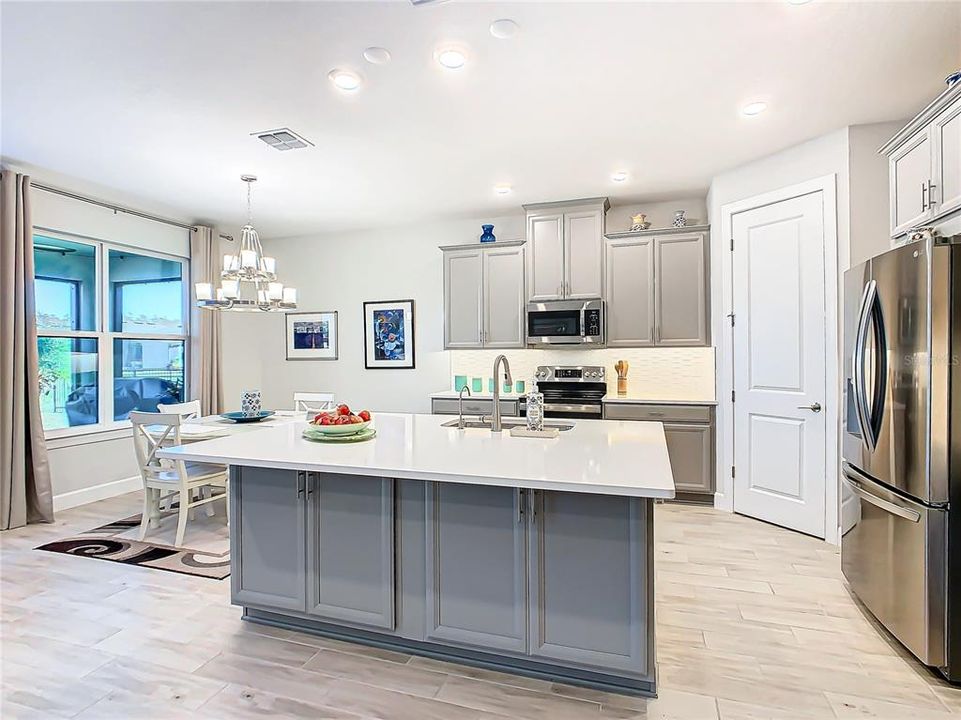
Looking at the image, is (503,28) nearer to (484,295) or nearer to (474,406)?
(484,295)

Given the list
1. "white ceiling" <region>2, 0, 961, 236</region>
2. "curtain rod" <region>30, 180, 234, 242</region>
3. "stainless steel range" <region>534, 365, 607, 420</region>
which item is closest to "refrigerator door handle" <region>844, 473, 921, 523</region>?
"white ceiling" <region>2, 0, 961, 236</region>

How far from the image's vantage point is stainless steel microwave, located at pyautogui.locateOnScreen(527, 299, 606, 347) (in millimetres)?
5020

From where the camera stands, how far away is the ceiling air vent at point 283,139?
3.54 m

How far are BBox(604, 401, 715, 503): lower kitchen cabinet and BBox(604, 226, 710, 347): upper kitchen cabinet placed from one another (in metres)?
0.61

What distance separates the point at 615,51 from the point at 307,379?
5207mm

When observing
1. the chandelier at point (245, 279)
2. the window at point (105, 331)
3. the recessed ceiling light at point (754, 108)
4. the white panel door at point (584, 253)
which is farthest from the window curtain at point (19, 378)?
the recessed ceiling light at point (754, 108)

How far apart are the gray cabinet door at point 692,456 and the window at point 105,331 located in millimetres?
4906

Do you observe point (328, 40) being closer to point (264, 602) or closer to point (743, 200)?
point (264, 602)

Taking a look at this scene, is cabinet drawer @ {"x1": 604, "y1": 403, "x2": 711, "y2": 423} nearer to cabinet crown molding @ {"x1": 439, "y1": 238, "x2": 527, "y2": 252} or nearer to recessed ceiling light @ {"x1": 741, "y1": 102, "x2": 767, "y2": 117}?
cabinet crown molding @ {"x1": 439, "y1": 238, "x2": 527, "y2": 252}

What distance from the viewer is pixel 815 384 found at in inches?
148

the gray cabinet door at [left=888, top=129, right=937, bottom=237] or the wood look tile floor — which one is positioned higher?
the gray cabinet door at [left=888, top=129, right=937, bottom=237]

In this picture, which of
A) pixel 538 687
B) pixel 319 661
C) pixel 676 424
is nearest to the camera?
pixel 538 687

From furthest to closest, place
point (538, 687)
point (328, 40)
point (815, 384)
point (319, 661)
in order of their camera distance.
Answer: point (815, 384) < point (328, 40) < point (319, 661) < point (538, 687)

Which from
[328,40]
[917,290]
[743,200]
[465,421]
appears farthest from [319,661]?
[743,200]
